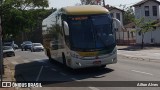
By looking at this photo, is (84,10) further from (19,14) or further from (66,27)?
(19,14)

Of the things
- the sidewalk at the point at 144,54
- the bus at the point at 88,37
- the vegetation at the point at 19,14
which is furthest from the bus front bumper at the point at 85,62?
the vegetation at the point at 19,14

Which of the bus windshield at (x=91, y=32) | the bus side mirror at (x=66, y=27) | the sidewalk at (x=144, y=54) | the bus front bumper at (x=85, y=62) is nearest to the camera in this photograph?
the bus side mirror at (x=66, y=27)

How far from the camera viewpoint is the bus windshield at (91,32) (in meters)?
19.3

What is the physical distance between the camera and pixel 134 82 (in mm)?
15055

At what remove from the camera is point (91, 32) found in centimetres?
1952

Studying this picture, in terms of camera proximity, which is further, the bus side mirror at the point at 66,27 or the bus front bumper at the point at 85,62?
the bus front bumper at the point at 85,62

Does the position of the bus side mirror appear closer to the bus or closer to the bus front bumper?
the bus

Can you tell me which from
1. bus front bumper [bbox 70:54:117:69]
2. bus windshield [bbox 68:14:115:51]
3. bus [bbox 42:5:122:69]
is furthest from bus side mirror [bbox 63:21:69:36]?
bus front bumper [bbox 70:54:117:69]

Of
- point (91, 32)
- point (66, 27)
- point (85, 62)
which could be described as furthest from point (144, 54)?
point (66, 27)

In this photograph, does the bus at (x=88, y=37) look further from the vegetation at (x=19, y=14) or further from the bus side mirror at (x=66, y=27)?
the vegetation at (x=19, y=14)

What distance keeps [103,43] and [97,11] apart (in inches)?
64.1

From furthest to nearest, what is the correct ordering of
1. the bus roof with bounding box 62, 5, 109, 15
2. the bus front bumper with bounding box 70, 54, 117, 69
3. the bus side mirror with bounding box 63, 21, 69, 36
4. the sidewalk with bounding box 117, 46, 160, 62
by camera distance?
1. the sidewalk with bounding box 117, 46, 160, 62
2. the bus roof with bounding box 62, 5, 109, 15
3. the bus front bumper with bounding box 70, 54, 117, 69
4. the bus side mirror with bounding box 63, 21, 69, 36

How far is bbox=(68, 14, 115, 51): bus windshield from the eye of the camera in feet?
63.4

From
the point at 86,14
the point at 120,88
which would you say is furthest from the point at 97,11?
the point at 120,88
